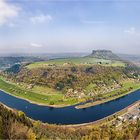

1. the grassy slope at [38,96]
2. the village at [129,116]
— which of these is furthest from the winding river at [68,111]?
the grassy slope at [38,96]

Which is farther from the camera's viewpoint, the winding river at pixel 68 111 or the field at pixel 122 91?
the field at pixel 122 91

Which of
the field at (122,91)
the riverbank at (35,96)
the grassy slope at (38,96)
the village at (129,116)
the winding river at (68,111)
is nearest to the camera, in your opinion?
the village at (129,116)

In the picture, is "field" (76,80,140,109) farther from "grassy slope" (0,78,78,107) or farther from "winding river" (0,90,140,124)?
"grassy slope" (0,78,78,107)

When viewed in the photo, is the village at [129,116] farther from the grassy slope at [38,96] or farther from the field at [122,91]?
the grassy slope at [38,96]

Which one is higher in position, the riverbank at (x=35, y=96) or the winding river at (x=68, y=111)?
the riverbank at (x=35, y=96)

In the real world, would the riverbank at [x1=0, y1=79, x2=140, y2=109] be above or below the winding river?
above

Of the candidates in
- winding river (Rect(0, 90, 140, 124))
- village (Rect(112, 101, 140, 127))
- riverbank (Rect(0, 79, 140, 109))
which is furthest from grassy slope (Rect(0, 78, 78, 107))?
village (Rect(112, 101, 140, 127))

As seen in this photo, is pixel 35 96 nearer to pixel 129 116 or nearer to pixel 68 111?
pixel 68 111
